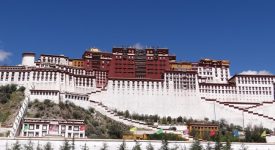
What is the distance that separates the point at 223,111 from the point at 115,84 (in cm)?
2136

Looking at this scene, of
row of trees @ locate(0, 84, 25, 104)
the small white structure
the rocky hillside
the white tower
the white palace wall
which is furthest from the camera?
the white tower

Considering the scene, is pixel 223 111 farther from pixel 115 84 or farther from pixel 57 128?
pixel 57 128

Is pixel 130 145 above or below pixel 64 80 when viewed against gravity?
below

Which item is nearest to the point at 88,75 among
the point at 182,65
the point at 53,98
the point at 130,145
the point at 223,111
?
the point at 53,98

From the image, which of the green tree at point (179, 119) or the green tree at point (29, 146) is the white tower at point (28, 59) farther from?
the green tree at point (29, 146)

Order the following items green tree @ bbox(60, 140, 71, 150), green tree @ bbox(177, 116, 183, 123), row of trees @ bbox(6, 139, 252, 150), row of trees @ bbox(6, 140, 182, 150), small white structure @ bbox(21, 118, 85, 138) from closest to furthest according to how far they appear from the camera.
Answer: green tree @ bbox(60, 140, 71, 150), row of trees @ bbox(6, 140, 182, 150), row of trees @ bbox(6, 139, 252, 150), small white structure @ bbox(21, 118, 85, 138), green tree @ bbox(177, 116, 183, 123)

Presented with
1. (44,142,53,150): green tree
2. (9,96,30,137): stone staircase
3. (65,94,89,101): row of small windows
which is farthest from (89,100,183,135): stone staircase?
(44,142,53,150): green tree

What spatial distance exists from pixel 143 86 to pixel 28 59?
969 inches

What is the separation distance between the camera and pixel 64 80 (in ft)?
250

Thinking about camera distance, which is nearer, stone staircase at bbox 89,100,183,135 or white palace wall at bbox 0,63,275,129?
stone staircase at bbox 89,100,183,135

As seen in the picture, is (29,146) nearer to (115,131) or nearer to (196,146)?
(196,146)

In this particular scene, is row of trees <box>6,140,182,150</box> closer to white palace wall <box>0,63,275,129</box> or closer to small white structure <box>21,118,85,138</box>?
small white structure <box>21,118,85,138</box>

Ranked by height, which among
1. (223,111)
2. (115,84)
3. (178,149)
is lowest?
(178,149)

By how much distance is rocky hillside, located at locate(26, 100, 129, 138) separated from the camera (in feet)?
206
